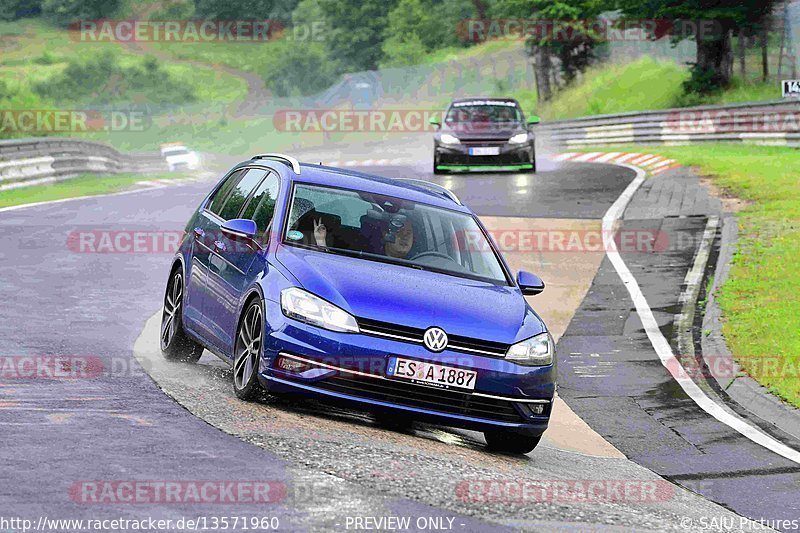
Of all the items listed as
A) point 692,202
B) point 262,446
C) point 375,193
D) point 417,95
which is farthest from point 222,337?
point 417,95

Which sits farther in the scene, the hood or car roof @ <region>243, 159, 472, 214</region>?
→ car roof @ <region>243, 159, 472, 214</region>

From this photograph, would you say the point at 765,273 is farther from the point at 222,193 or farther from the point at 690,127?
the point at 690,127

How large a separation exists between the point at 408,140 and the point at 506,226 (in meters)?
38.7

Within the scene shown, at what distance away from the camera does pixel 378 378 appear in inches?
338

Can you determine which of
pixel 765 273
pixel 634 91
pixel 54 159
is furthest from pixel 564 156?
pixel 765 273

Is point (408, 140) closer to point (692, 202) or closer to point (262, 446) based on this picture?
point (692, 202)

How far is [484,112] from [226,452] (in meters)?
23.6

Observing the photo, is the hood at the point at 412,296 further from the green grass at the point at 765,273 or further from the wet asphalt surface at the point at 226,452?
the green grass at the point at 765,273

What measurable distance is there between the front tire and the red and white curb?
2207cm

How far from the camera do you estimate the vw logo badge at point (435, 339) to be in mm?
8625

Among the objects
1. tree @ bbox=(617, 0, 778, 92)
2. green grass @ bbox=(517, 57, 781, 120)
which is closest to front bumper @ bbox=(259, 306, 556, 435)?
green grass @ bbox=(517, 57, 781, 120)

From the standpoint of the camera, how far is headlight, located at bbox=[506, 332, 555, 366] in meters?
8.91

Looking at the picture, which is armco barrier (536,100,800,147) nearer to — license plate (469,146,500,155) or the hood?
license plate (469,146,500,155)

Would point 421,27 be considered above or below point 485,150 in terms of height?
below
